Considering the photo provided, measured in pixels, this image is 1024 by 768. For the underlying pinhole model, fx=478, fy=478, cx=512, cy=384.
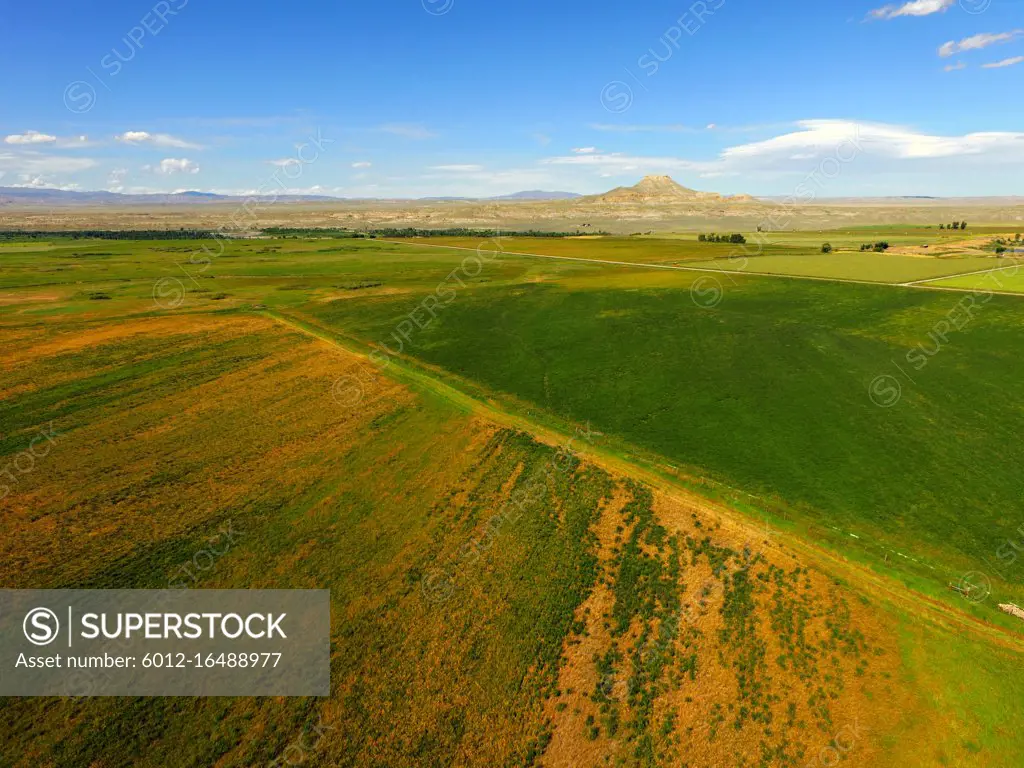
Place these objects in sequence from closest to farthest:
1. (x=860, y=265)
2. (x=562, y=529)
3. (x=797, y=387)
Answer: (x=562, y=529) < (x=797, y=387) < (x=860, y=265)

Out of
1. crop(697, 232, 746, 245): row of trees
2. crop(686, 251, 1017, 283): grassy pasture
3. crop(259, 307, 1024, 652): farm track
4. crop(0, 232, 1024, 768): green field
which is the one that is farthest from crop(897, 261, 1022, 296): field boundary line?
crop(259, 307, 1024, 652): farm track

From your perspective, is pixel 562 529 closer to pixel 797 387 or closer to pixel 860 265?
pixel 797 387

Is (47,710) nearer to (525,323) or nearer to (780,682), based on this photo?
(780,682)

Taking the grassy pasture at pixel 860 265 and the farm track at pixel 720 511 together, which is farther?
the grassy pasture at pixel 860 265

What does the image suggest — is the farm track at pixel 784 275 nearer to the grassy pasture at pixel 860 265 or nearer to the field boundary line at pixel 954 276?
the field boundary line at pixel 954 276

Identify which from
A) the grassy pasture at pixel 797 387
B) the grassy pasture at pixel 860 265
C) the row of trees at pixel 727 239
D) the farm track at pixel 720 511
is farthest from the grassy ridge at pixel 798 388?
the row of trees at pixel 727 239

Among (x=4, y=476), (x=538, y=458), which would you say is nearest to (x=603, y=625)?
(x=538, y=458)

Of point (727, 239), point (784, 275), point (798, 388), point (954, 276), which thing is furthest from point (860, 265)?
point (798, 388)
